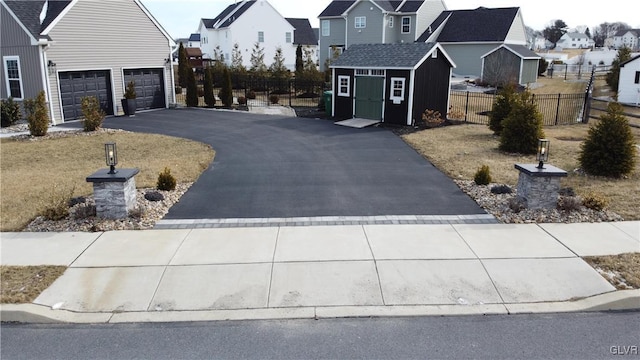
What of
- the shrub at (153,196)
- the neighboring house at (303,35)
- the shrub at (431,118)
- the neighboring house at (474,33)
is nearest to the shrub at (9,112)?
the shrub at (153,196)

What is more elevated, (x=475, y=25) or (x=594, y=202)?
(x=475, y=25)

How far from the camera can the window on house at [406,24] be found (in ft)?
144

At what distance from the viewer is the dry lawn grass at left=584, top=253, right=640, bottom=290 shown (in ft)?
21.9

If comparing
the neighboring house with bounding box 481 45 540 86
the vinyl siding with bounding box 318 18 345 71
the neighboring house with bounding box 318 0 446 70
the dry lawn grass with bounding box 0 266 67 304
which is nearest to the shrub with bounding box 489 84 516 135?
the dry lawn grass with bounding box 0 266 67 304

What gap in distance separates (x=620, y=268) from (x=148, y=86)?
86.1 ft

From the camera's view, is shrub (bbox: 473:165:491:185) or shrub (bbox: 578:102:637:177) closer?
shrub (bbox: 473:165:491:185)

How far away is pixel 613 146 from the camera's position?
12.4 meters

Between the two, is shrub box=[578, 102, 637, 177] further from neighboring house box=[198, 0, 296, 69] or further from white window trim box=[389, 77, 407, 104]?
neighboring house box=[198, 0, 296, 69]

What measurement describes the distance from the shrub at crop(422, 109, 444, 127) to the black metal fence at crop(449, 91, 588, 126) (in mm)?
1574

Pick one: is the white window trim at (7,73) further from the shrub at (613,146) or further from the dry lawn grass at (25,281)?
the shrub at (613,146)

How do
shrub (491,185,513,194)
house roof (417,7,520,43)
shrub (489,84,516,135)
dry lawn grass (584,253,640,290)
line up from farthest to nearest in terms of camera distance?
house roof (417,7,520,43), shrub (489,84,516,135), shrub (491,185,513,194), dry lawn grass (584,253,640,290)

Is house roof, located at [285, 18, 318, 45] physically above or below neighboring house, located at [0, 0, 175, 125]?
above

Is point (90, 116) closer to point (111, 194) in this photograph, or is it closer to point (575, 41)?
point (111, 194)

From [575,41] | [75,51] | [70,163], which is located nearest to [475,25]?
[75,51]
